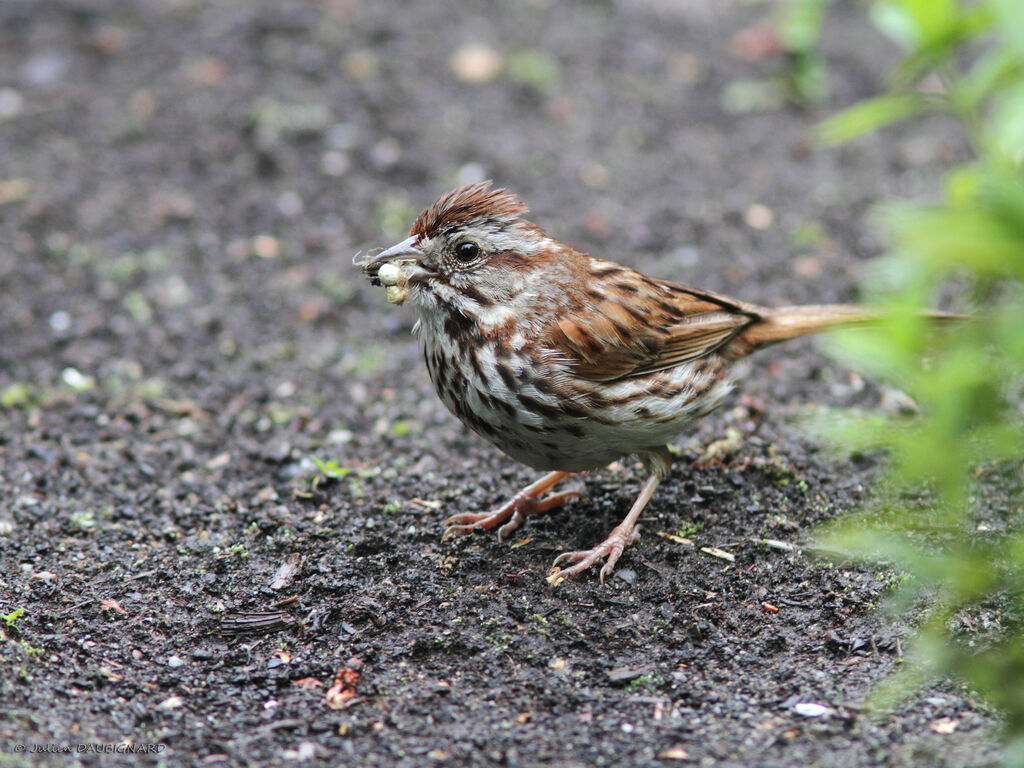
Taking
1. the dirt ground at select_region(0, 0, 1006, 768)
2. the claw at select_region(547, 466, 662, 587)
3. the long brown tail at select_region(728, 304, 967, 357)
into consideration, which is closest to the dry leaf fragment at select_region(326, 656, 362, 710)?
the dirt ground at select_region(0, 0, 1006, 768)

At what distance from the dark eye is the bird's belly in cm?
37

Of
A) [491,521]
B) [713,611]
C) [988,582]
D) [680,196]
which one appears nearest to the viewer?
[988,582]

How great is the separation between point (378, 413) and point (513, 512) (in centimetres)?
127

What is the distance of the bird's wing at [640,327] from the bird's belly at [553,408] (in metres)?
0.08

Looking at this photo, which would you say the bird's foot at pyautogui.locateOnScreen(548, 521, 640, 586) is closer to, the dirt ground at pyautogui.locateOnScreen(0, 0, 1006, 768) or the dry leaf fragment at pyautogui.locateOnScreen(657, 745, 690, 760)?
the dirt ground at pyautogui.locateOnScreen(0, 0, 1006, 768)

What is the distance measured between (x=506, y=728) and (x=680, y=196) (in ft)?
15.6

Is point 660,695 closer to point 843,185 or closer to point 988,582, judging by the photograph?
point 988,582

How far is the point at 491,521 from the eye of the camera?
4309 mm

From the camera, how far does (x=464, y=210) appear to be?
4070mm

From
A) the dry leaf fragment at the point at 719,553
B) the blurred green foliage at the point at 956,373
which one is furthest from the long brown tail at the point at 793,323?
the blurred green foliage at the point at 956,373

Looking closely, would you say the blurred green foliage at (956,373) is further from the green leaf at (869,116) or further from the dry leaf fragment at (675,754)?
the dry leaf fragment at (675,754)

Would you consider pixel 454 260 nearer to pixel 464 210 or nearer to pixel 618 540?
pixel 464 210

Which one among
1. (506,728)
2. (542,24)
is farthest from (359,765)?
(542,24)

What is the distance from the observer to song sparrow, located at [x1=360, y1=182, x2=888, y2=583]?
3.95m
